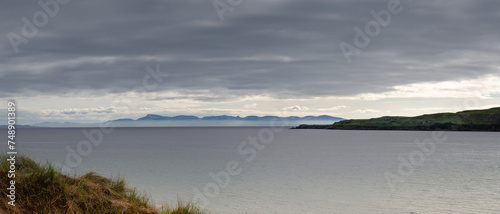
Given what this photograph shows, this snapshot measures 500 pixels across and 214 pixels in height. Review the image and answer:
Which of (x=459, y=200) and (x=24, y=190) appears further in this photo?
(x=459, y=200)

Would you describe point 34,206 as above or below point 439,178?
above

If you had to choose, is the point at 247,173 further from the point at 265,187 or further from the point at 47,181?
the point at 47,181

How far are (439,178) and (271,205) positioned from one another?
24.2 metres

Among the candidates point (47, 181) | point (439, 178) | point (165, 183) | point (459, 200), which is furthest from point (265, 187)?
point (47, 181)

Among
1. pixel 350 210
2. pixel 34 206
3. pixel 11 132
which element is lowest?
pixel 350 210

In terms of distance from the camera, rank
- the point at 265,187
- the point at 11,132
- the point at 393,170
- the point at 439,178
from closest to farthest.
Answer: the point at 11,132 → the point at 265,187 → the point at 439,178 → the point at 393,170

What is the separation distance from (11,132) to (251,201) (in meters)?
19.6

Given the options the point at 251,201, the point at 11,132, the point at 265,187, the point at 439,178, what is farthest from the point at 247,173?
the point at 11,132

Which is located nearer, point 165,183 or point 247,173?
point 165,183

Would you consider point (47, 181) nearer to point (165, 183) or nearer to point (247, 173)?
point (165, 183)

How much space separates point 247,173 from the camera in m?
48.5

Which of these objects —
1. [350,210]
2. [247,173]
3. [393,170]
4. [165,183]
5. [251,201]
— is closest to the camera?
[350,210]

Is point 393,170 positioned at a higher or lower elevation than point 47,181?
lower

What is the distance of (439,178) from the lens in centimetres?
4384
